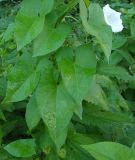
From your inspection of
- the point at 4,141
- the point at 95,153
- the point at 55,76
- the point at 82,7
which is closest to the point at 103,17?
the point at 82,7

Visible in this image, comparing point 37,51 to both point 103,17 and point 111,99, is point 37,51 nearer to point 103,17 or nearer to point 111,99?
point 103,17

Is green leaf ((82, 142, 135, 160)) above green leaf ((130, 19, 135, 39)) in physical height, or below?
above

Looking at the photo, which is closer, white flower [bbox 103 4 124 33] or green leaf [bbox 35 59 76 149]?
green leaf [bbox 35 59 76 149]

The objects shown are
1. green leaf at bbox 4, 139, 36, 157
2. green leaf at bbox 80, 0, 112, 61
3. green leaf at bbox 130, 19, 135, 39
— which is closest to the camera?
green leaf at bbox 80, 0, 112, 61

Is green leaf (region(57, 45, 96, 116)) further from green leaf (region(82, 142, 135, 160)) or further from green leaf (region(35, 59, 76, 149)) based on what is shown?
green leaf (region(82, 142, 135, 160))

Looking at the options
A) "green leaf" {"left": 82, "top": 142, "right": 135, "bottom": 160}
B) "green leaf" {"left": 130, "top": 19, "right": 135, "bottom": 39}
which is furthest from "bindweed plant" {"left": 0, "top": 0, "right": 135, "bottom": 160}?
"green leaf" {"left": 130, "top": 19, "right": 135, "bottom": 39}

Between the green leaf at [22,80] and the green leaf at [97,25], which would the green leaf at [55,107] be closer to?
the green leaf at [22,80]

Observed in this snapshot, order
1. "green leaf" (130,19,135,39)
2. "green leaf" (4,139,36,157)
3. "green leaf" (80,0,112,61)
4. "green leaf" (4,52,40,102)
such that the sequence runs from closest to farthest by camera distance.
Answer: "green leaf" (80,0,112,61) → "green leaf" (4,52,40,102) → "green leaf" (4,139,36,157) → "green leaf" (130,19,135,39)

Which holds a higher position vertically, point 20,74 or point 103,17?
point 103,17
